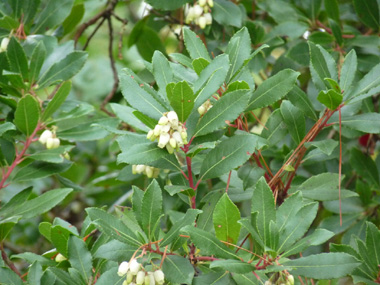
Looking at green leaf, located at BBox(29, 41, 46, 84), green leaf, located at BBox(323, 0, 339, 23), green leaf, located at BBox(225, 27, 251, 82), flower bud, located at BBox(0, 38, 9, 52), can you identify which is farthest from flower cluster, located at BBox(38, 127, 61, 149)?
green leaf, located at BBox(323, 0, 339, 23)

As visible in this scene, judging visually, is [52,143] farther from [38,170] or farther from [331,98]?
[331,98]

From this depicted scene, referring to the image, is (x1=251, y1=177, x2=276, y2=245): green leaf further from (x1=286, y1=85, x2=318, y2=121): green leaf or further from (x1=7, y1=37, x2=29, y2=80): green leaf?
(x1=7, y1=37, x2=29, y2=80): green leaf

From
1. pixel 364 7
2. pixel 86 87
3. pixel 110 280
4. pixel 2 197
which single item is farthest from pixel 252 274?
pixel 86 87

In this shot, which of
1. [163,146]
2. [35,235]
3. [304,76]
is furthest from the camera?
[35,235]

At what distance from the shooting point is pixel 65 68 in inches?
76.0

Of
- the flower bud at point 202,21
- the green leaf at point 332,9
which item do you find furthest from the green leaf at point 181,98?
the green leaf at point 332,9

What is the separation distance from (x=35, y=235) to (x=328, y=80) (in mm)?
2192

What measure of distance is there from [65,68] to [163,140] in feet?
2.89

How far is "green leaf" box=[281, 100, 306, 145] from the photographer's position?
1505 millimetres

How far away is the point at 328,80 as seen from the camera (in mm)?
1310

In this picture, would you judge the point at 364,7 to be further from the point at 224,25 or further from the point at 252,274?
the point at 252,274

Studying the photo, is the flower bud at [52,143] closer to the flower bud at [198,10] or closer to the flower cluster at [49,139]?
the flower cluster at [49,139]

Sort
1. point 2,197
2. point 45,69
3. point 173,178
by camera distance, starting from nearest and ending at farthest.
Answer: point 173,178 < point 45,69 < point 2,197

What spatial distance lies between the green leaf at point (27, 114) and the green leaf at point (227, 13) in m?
0.81
